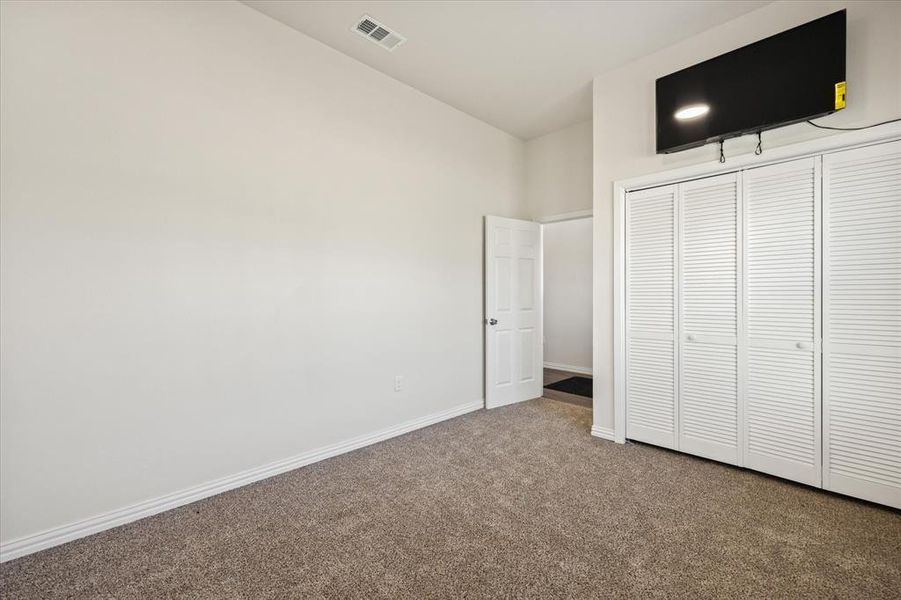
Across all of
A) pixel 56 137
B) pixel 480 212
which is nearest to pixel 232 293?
pixel 56 137

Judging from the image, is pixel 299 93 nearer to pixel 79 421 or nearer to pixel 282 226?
pixel 282 226

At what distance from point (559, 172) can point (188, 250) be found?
364 centimetres

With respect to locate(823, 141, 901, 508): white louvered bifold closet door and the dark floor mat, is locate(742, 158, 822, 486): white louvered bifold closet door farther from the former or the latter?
the dark floor mat

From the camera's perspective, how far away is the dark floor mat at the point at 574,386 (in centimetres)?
484

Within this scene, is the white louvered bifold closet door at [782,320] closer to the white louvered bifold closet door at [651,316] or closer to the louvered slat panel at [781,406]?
the louvered slat panel at [781,406]

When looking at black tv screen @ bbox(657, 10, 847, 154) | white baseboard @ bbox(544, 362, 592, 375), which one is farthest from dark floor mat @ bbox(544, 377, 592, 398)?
black tv screen @ bbox(657, 10, 847, 154)

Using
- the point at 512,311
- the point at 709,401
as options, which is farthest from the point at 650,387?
the point at 512,311

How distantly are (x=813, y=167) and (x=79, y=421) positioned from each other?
171 inches

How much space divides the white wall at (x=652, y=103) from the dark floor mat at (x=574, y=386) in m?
1.58

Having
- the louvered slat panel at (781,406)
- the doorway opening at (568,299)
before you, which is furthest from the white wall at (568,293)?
the louvered slat panel at (781,406)

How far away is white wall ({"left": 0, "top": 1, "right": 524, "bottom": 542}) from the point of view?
190 centimetres

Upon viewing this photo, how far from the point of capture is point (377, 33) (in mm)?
2768

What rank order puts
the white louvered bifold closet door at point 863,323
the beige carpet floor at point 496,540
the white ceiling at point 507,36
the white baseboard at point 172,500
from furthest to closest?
the white ceiling at point 507,36
the white louvered bifold closet door at point 863,323
the white baseboard at point 172,500
the beige carpet floor at point 496,540

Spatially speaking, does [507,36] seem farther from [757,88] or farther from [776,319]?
[776,319]
